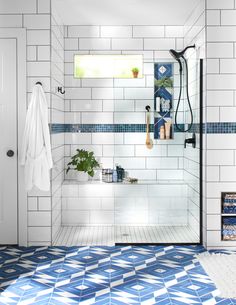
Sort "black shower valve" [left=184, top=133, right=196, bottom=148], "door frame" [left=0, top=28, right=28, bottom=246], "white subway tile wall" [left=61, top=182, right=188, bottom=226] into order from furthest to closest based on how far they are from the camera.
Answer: "white subway tile wall" [left=61, top=182, right=188, bottom=226] < "black shower valve" [left=184, top=133, right=196, bottom=148] < "door frame" [left=0, top=28, right=28, bottom=246]

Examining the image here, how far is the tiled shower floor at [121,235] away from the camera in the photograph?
5.11 meters

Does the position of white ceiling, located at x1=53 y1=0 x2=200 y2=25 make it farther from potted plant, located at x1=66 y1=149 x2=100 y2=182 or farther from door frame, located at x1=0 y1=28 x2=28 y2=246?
potted plant, located at x1=66 y1=149 x2=100 y2=182

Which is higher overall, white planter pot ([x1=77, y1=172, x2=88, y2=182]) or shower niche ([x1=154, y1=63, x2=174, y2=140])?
shower niche ([x1=154, y1=63, x2=174, y2=140])

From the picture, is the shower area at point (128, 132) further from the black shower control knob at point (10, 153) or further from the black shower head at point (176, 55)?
the black shower control knob at point (10, 153)

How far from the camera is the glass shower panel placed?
5281 mm

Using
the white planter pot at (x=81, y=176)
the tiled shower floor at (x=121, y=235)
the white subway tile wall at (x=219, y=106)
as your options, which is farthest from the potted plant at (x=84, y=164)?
the white subway tile wall at (x=219, y=106)

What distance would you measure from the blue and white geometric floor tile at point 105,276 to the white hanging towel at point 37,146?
2.20 ft

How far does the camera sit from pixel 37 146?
15.6 feet

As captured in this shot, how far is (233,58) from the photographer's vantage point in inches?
188

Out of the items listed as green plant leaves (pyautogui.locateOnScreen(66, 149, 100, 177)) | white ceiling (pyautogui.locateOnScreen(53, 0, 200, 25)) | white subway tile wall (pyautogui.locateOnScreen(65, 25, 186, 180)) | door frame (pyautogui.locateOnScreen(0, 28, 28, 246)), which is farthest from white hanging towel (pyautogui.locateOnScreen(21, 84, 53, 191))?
white subway tile wall (pyautogui.locateOnScreen(65, 25, 186, 180))

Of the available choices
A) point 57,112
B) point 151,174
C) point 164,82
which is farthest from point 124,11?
point 151,174

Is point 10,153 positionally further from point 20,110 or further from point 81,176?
point 81,176

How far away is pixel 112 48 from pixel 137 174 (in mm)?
→ 1549

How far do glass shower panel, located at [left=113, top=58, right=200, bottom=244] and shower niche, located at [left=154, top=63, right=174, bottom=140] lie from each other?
7 centimetres
